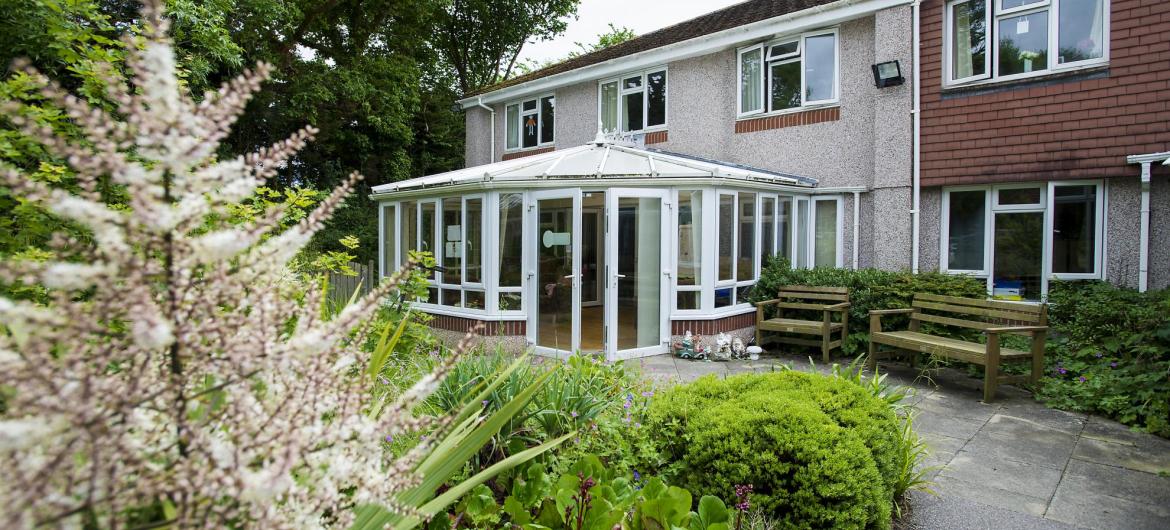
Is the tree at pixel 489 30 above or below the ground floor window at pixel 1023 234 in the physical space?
above

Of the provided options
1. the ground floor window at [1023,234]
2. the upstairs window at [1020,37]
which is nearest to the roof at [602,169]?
the ground floor window at [1023,234]

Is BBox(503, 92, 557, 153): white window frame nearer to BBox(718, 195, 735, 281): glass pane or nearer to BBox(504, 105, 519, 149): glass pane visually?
BBox(504, 105, 519, 149): glass pane

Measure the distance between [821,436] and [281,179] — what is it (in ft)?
60.9

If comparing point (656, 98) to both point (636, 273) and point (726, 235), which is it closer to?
point (726, 235)

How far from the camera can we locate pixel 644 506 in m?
2.49

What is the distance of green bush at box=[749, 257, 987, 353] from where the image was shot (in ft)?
28.7

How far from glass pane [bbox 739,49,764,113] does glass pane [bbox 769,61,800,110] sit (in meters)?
0.22

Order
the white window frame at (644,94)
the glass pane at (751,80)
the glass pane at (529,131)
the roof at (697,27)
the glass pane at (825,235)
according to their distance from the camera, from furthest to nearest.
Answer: the glass pane at (529,131)
the white window frame at (644,94)
the roof at (697,27)
the glass pane at (751,80)
the glass pane at (825,235)

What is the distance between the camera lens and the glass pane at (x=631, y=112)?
1373 centimetres

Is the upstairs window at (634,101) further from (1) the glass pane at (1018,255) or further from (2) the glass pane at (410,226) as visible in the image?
(1) the glass pane at (1018,255)

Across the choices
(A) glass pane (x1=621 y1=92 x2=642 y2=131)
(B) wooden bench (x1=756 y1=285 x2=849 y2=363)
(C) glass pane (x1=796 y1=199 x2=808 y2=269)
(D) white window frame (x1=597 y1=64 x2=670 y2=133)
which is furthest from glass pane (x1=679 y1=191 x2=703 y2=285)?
(A) glass pane (x1=621 y1=92 x2=642 y2=131)

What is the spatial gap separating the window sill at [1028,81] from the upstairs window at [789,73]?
183 centimetres

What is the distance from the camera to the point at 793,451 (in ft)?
10.6

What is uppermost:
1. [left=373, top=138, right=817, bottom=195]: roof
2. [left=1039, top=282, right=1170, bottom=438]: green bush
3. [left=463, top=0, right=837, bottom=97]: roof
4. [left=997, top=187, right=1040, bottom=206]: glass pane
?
[left=463, top=0, right=837, bottom=97]: roof
